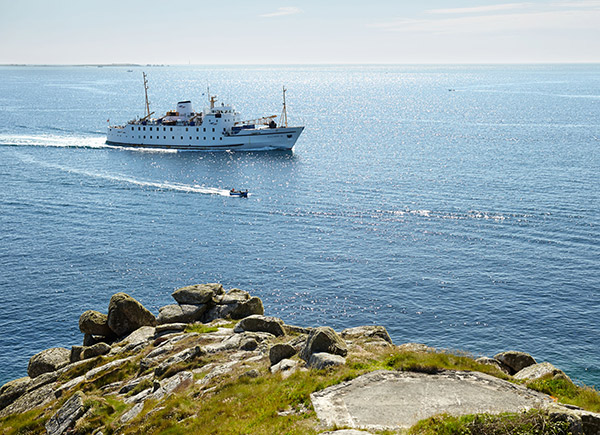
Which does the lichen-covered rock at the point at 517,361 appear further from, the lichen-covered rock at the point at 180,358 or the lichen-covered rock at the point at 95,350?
the lichen-covered rock at the point at 95,350

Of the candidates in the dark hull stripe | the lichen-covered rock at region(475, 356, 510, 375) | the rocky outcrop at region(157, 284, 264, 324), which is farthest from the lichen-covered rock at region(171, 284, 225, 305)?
the dark hull stripe

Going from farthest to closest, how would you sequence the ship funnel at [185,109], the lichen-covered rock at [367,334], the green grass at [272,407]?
the ship funnel at [185,109] < the lichen-covered rock at [367,334] < the green grass at [272,407]

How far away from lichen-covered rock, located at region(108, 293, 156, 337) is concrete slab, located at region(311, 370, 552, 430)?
1981 centimetres

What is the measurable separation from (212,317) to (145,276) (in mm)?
23060

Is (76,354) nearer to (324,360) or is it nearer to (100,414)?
(100,414)

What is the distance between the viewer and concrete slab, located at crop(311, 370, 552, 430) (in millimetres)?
20047

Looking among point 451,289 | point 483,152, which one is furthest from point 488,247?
point 483,152

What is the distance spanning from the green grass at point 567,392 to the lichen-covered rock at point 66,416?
19976 mm

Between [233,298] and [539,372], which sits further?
[233,298]

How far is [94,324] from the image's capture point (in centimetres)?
3784

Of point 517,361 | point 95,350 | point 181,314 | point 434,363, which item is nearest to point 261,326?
point 181,314

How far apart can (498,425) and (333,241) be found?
50.5 m

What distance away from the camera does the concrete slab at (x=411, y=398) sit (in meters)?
20.0

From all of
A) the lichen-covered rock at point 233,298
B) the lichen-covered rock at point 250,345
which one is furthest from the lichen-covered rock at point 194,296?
the lichen-covered rock at point 250,345
